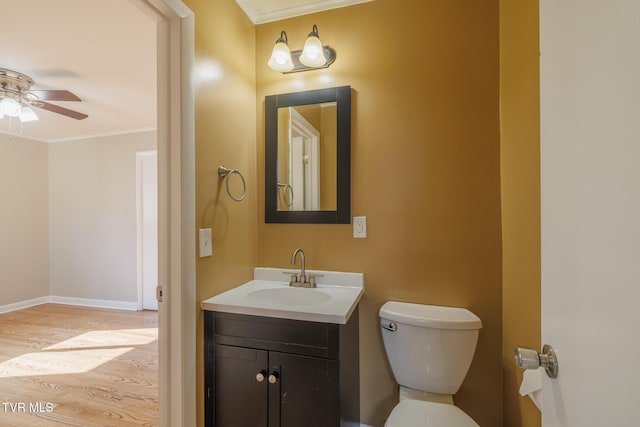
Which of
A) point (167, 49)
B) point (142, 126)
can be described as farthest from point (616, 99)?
point (142, 126)

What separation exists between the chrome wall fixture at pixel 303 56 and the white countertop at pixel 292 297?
3.93ft

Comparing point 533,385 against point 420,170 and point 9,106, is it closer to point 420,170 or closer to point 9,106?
point 420,170

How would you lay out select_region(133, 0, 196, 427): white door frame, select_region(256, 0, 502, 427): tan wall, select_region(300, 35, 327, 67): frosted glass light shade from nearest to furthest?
1. select_region(133, 0, 196, 427): white door frame
2. select_region(256, 0, 502, 427): tan wall
3. select_region(300, 35, 327, 67): frosted glass light shade

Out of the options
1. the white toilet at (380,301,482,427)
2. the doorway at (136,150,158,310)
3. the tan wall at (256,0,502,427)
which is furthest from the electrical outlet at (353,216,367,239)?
the doorway at (136,150,158,310)

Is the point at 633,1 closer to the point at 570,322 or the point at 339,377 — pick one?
the point at 570,322

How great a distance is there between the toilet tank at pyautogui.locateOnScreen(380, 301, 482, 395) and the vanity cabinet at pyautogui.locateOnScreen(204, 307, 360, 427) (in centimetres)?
25

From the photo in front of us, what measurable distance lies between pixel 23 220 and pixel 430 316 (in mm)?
5153

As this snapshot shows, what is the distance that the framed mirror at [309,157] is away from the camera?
1594mm

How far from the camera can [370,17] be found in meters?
1.57

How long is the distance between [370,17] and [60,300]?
5.26 metres

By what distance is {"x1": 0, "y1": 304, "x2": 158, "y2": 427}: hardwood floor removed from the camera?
1.77m

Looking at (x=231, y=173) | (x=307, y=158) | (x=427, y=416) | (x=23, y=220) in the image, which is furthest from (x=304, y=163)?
(x=23, y=220)

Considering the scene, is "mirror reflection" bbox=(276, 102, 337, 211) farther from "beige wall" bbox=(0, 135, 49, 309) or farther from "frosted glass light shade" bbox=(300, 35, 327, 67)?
"beige wall" bbox=(0, 135, 49, 309)

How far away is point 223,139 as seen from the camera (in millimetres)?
1438
